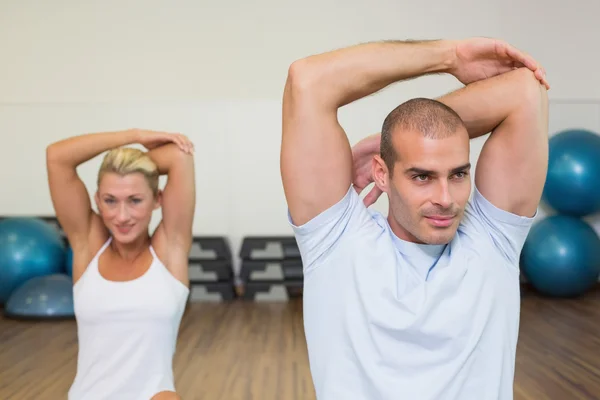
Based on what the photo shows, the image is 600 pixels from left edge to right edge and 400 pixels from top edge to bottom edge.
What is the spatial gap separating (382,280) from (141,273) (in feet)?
3.26

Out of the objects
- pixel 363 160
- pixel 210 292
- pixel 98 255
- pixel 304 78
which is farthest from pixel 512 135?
pixel 210 292

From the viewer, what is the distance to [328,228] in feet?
4.30

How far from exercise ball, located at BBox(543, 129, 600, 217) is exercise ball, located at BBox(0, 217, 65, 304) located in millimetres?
3939

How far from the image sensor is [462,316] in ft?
4.17

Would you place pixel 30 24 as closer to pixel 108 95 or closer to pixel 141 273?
pixel 108 95

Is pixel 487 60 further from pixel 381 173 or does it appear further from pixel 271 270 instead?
pixel 271 270

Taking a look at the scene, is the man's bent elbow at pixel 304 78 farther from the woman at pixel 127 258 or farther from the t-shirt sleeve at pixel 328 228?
the woman at pixel 127 258

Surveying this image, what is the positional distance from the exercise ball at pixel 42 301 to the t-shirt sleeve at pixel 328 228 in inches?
144

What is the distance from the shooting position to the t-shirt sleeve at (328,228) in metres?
1.31

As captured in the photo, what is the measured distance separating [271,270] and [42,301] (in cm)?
181

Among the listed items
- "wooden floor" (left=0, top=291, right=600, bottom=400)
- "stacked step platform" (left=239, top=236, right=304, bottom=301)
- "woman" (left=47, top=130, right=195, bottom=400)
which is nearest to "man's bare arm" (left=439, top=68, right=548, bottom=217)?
"woman" (left=47, top=130, right=195, bottom=400)

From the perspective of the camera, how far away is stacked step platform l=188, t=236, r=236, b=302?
5285 mm

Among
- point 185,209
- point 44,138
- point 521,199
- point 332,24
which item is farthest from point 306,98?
point 44,138

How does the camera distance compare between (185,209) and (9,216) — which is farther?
(9,216)
